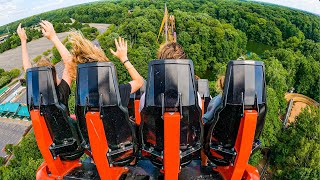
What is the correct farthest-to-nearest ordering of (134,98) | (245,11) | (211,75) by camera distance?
(245,11), (211,75), (134,98)

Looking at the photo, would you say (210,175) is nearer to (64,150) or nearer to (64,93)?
(64,150)

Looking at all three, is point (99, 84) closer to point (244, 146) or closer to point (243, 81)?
point (243, 81)

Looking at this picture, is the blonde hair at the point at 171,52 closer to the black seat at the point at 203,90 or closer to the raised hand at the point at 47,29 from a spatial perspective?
the raised hand at the point at 47,29

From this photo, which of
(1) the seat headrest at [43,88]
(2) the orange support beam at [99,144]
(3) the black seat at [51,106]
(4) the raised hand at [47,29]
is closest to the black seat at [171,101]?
(2) the orange support beam at [99,144]

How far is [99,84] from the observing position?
272cm

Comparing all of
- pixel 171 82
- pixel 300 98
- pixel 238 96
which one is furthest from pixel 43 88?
pixel 300 98

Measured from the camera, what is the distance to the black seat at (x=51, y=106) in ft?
9.89

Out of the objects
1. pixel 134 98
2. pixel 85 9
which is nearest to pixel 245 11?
pixel 85 9

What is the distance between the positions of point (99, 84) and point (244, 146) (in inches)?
70.7

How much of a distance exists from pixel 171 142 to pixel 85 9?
3379 inches

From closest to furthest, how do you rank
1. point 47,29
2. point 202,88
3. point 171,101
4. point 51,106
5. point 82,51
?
point 171,101 < point 51,106 < point 82,51 < point 47,29 < point 202,88

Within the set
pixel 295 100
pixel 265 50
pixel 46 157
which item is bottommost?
pixel 295 100

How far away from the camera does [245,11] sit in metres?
64.0

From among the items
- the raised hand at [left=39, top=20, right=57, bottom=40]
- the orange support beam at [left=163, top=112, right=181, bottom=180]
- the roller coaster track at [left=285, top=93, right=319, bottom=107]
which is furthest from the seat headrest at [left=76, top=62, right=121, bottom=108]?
the roller coaster track at [left=285, top=93, right=319, bottom=107]
